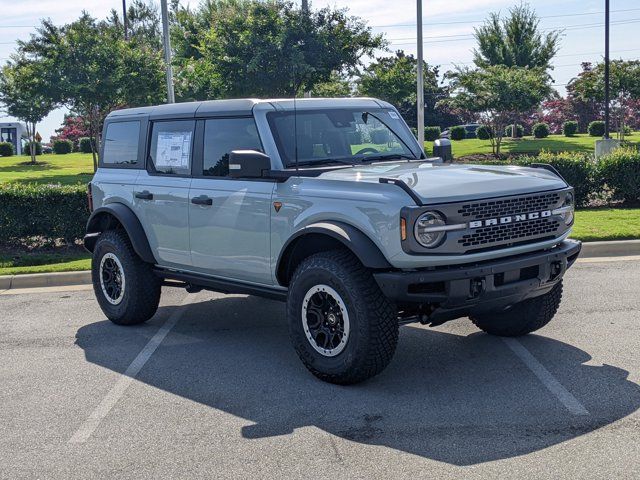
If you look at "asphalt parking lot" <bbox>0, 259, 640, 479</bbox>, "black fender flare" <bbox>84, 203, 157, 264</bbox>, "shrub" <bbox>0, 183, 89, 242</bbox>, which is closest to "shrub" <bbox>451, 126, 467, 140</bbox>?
"shrub" <bbox>0, 183, 89, 242</bbox>

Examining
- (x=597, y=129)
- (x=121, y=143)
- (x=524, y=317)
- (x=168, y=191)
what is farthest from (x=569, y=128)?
(x=168, y=191)

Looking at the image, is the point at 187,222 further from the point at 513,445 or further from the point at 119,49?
the point at 119,49

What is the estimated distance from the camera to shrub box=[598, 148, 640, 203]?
14.2 meters

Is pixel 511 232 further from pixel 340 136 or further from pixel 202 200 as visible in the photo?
pixel 202 200

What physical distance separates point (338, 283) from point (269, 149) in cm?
146

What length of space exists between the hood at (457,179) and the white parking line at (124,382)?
2.14m

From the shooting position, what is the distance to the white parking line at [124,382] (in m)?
5.09

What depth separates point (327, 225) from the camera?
18.6 feet

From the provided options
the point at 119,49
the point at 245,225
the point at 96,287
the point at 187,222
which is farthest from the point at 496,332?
the point at 119,49

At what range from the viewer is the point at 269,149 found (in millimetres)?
6441

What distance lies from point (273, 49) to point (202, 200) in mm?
21573

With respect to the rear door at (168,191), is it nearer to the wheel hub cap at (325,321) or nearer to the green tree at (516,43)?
the wheel hub cap at (325,321)

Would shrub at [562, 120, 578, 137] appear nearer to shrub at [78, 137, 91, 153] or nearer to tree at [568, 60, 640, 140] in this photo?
tree at [568, 60, 640, 140]

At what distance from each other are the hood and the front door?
0.67 metres
